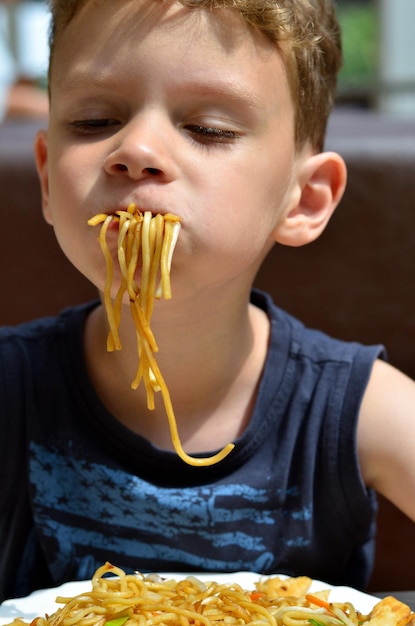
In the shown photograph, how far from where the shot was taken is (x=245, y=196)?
53.5 inches

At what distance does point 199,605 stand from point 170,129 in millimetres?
684

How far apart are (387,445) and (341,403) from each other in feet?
0.38

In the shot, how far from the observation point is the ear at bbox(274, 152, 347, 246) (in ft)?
5.29

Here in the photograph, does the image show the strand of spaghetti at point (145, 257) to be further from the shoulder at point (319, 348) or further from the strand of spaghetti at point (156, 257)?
the shoulder at point (319, 348)

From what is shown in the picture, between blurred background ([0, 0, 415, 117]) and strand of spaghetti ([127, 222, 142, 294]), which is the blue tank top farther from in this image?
blurred background ([0, 0, 415, 117])

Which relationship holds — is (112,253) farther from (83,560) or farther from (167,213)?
(83,560)

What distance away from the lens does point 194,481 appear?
1617mm

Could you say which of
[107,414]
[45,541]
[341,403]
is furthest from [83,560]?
[341,403]

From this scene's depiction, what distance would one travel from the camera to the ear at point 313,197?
1.61m

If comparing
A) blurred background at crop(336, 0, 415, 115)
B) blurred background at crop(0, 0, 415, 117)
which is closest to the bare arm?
blurred background at crop(0, 0, 415, 117)

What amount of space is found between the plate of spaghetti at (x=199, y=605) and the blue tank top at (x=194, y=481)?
21 cm

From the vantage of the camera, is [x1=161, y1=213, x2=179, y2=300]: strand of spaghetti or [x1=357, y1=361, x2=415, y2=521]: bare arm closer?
[x1=161, y1=213, x2=179, y2=300]: strand of spaghetti

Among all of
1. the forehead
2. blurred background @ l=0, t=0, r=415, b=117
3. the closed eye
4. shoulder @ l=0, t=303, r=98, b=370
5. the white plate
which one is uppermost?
blurred background @ l=0, t=0, r=415, b=117

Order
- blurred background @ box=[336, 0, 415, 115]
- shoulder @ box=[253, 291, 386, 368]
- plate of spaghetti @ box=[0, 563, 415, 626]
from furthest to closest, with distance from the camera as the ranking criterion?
1. blurred background @ box=[336, 0, 415, 115]
2. shoulder @ box=[253, 291, 386, 368]
3. plate of spaghetti @ box=[0, 563, 415, 626]
